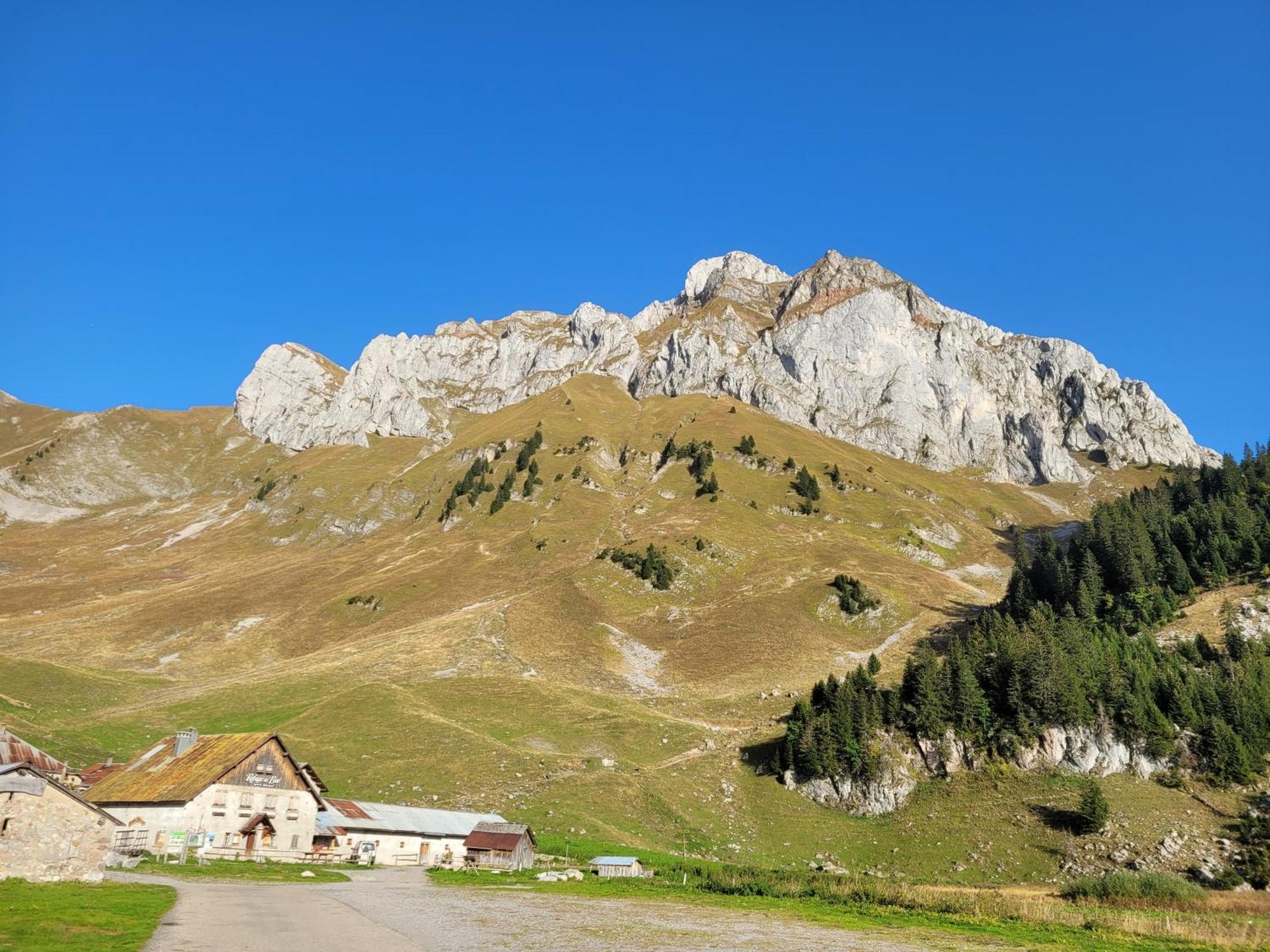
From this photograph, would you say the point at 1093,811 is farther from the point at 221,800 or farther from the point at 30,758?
the point at 30,758

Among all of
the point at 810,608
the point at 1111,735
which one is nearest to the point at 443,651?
the point at 810,608

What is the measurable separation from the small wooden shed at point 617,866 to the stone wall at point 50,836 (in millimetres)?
28758

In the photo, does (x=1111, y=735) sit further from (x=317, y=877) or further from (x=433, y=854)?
(x=317, y=877)

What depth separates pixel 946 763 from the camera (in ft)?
234

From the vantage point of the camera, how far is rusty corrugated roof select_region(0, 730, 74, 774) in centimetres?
4800

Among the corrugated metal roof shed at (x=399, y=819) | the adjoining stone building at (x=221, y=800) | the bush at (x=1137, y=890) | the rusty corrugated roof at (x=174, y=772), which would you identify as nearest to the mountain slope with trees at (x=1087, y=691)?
the bush at (x=1137, y=890)

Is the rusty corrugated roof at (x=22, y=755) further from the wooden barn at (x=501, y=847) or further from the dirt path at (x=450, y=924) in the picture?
the wooden barn at (x=501, y=847)

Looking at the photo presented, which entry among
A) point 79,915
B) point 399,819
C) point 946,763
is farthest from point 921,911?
point 399,819

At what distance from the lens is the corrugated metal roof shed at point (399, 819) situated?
5781cm

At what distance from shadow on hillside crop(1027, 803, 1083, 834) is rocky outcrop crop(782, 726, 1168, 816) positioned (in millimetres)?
6296

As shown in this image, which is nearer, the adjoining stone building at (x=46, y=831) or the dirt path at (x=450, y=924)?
the dirt path at (x=450, y=924)

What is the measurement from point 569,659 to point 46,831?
84039mm

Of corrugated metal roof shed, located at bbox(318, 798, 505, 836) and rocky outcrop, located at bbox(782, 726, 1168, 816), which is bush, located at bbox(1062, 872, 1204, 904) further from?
corrugated metal roof shed, located at bbox(318, 798, 505, 836)

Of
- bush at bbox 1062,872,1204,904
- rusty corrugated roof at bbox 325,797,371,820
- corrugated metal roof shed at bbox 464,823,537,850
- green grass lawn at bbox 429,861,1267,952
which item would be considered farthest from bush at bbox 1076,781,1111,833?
rusty corrugated roof at bbox 325,797,371,820
